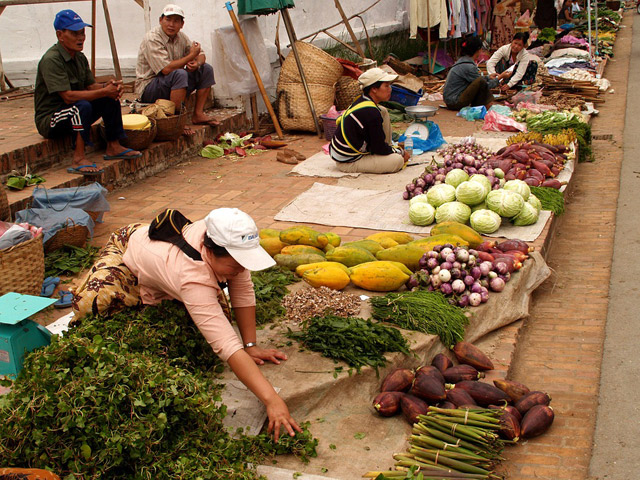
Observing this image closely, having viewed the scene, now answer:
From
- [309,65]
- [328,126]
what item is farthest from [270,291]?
[309,65]

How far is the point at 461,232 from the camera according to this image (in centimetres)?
507

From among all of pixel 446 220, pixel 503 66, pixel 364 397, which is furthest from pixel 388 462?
pixel 503 66

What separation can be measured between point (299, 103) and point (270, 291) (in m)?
5.70

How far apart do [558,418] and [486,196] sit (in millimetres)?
2623

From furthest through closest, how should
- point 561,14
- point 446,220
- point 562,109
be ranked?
point 561,14, point 562,109, point 446,220

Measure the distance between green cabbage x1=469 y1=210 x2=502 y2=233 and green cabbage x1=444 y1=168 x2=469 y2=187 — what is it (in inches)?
22.8

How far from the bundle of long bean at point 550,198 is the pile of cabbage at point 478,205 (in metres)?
0.20

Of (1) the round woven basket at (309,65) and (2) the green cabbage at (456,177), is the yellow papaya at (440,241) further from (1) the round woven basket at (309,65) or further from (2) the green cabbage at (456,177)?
(1) the round woven basket at (309,65)

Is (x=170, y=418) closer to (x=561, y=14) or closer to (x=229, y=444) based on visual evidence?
(x=229, y=444)

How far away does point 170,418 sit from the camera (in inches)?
104

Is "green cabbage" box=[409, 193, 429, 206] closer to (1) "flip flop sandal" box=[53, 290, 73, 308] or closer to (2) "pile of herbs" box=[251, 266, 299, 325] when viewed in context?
(2) "pile of herbs" box=[251, 266, 299, 325]

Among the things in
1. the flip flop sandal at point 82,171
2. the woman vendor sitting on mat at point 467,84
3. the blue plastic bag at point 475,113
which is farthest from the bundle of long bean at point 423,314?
the woman vendor sitting on mat at point 467,84

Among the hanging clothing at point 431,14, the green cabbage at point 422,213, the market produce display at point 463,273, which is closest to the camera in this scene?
the market produce display at point 463,273

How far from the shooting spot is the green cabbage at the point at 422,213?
5.68 meters
